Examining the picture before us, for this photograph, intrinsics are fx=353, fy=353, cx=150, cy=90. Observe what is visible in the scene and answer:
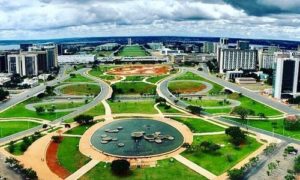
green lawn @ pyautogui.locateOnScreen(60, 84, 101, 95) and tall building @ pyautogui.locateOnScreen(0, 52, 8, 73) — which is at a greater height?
tall building @ pyautogui.locateOnScreen(0, 52, 8, 73)

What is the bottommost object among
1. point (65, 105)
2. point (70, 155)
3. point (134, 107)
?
point (70, 155)

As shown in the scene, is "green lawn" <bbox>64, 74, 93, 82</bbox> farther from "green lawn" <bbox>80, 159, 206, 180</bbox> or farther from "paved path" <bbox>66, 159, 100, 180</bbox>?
"green lawn" <bbox>80, 159, 206, 180</bbox>

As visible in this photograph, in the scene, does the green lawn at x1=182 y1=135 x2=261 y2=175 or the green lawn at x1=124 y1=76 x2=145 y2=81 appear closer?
the green lawn at x1=182 y1=135 x2=261 y2=175

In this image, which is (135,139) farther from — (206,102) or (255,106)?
(255,106)

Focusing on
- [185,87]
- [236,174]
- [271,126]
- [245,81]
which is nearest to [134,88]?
[185,87]

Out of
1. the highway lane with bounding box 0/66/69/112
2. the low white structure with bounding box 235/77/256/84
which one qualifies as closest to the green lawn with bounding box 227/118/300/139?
the low white structure with bounding box 235/77/256/84

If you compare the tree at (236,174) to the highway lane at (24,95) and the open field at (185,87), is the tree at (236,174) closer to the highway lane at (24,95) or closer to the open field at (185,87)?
the highway lane at (24,95)
